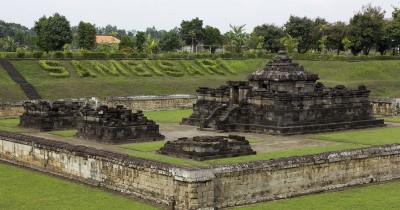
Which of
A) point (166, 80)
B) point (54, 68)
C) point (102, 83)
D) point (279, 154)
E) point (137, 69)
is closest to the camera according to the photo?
point (279, 154)

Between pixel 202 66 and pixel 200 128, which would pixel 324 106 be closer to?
pixel 200 128

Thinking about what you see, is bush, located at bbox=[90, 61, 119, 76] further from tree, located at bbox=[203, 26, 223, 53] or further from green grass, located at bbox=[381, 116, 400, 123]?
tree, located at bbox=[203, 26, 223, 53]

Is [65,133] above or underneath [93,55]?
underneath

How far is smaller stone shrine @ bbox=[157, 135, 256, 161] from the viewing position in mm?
21750

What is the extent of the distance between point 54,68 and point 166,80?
8.86 m

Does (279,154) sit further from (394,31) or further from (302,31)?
(302,31)

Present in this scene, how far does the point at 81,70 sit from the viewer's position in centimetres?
5272

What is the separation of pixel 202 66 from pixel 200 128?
2924 cm

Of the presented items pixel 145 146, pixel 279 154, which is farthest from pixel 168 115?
pixel 279 154

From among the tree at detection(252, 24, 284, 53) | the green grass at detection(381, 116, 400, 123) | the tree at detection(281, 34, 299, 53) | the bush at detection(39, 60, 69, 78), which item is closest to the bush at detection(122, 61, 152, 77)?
the bush at detection(39, 60, 69, 78)

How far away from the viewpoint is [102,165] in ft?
67.9

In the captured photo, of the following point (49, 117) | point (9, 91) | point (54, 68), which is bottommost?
point (49, 117)

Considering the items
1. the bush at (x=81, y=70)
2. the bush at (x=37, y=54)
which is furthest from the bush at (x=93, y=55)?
the bush at (x=37, y=54)

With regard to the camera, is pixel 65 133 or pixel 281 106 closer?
pixel 65 133
